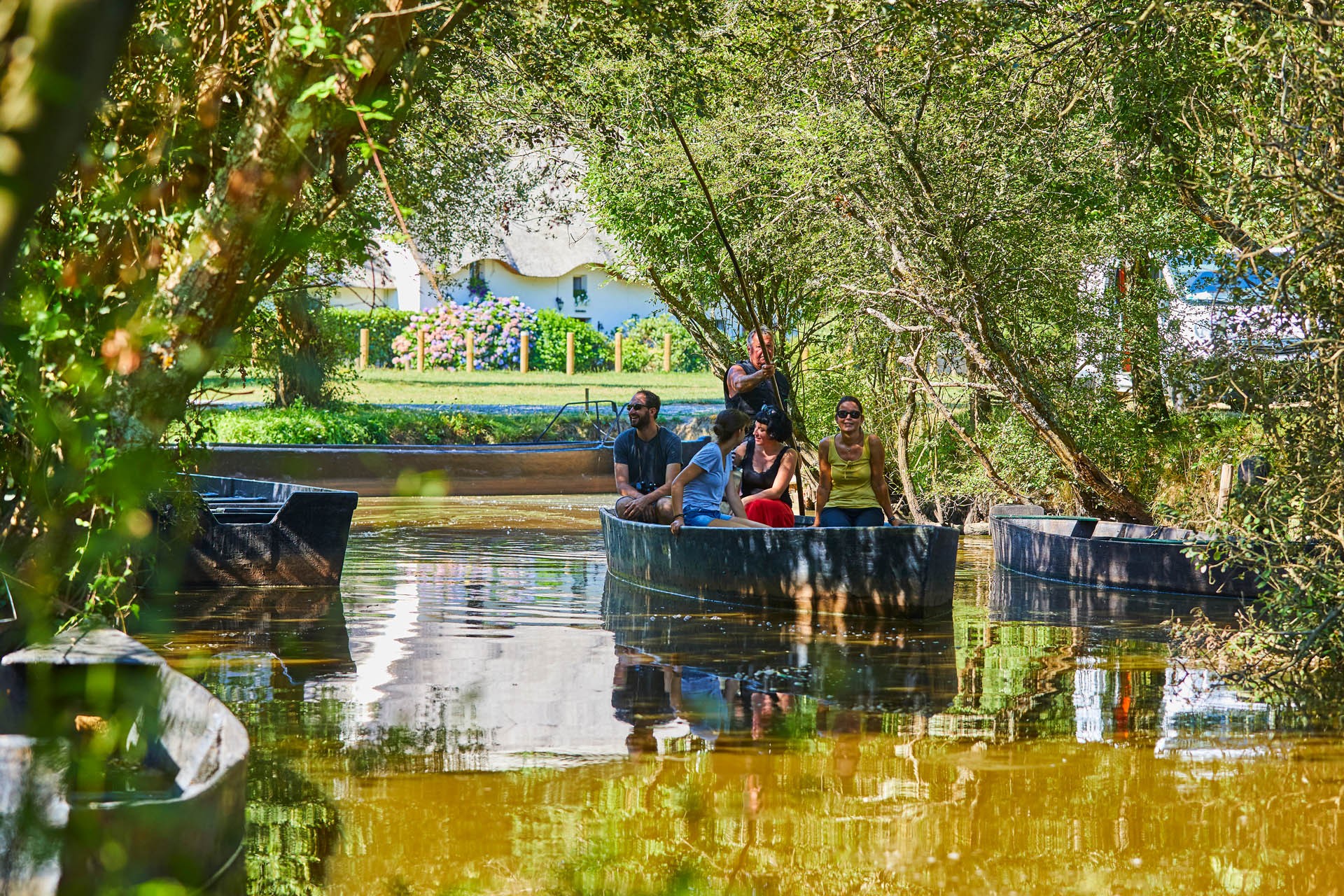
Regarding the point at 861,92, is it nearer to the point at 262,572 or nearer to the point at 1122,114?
the point at 1122,114

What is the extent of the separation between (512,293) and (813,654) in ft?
138

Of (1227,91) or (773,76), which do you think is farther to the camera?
(773,76)

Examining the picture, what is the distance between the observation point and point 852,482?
35.2ft

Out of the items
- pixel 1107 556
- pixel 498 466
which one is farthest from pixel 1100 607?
pixel 498 466

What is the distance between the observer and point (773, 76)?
14.9 meters

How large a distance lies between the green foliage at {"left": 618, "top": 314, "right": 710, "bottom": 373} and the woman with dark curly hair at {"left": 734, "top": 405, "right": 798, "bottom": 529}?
104 feet

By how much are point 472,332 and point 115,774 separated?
35190mm

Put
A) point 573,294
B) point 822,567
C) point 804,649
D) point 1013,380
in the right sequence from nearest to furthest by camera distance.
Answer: point 804,649 < point 822,567 < point 1013,380 < point 573,294

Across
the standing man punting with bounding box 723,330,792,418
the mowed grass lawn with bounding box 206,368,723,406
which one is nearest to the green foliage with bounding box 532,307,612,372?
the mowed grass lawn with bounding box 206,368,723,406

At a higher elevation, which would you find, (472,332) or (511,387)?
(472,332)

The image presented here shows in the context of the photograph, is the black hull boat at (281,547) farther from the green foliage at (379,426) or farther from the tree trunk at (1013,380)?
the green foliage at (379,426)

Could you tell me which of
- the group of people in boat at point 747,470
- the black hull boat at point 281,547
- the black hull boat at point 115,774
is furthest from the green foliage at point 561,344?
the black hull boat at point 115,774

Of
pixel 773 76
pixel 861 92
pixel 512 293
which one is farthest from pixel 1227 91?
pixel 512 293

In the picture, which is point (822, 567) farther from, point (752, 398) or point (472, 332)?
point (472, 332)
